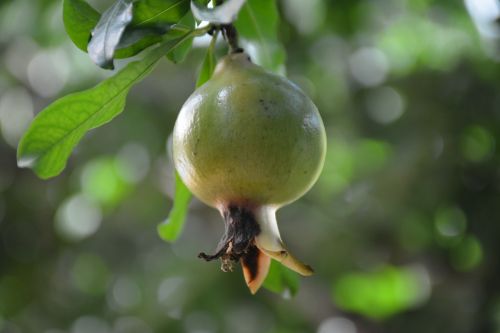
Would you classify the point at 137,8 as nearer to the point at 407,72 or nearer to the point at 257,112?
the point at 257,112

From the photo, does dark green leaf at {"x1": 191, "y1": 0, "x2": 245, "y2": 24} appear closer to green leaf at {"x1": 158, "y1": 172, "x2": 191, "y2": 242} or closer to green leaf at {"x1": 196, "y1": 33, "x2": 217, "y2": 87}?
green leaf at {"x1": 196, "y1": 33, "x2": 217, "y2": 87}

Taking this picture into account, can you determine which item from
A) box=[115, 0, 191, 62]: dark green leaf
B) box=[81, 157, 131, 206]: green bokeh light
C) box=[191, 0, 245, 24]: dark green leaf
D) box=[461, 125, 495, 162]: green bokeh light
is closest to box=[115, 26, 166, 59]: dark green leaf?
box=[115, 0, 191, 62]: dark green leaf

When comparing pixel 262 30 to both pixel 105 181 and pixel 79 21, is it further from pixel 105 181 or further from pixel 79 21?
pixel 105 181

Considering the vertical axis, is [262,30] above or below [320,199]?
above

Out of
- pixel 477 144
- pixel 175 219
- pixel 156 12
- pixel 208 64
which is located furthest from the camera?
pixel 477 144

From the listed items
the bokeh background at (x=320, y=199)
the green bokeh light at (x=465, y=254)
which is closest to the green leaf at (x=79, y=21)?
the bokeh background at (x=320, y=199)

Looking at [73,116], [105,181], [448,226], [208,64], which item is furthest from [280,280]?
[105,181]
